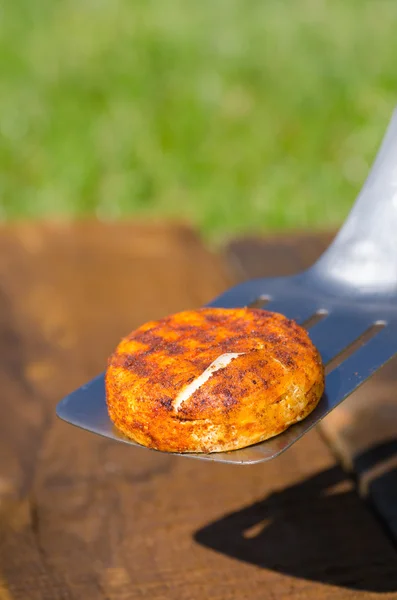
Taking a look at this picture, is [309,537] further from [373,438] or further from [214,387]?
[214,387]

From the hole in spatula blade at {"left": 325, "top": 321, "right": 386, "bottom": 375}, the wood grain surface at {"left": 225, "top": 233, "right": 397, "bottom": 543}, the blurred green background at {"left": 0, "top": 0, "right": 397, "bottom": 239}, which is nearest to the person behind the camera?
the hole in spatula blade at {"left": 325, "top": 321, "right": 386, "bottom": 375}

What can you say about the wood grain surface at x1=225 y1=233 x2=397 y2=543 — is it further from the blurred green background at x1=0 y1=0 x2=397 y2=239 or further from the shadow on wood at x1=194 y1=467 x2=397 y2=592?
the blurred green background at x1=0 y1=0 x2=397 y2=239

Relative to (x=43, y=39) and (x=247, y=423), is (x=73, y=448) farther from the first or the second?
(x=43, y=39)

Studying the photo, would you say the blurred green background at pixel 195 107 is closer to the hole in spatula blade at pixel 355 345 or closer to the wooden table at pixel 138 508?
the wooden table at pixel 138 508

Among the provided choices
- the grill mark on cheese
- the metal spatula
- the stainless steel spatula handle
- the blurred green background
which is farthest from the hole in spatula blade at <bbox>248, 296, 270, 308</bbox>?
the blurred green background

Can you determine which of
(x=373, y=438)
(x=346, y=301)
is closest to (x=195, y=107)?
(x=373, y=438)

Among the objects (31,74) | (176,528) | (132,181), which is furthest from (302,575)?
(31,74)
